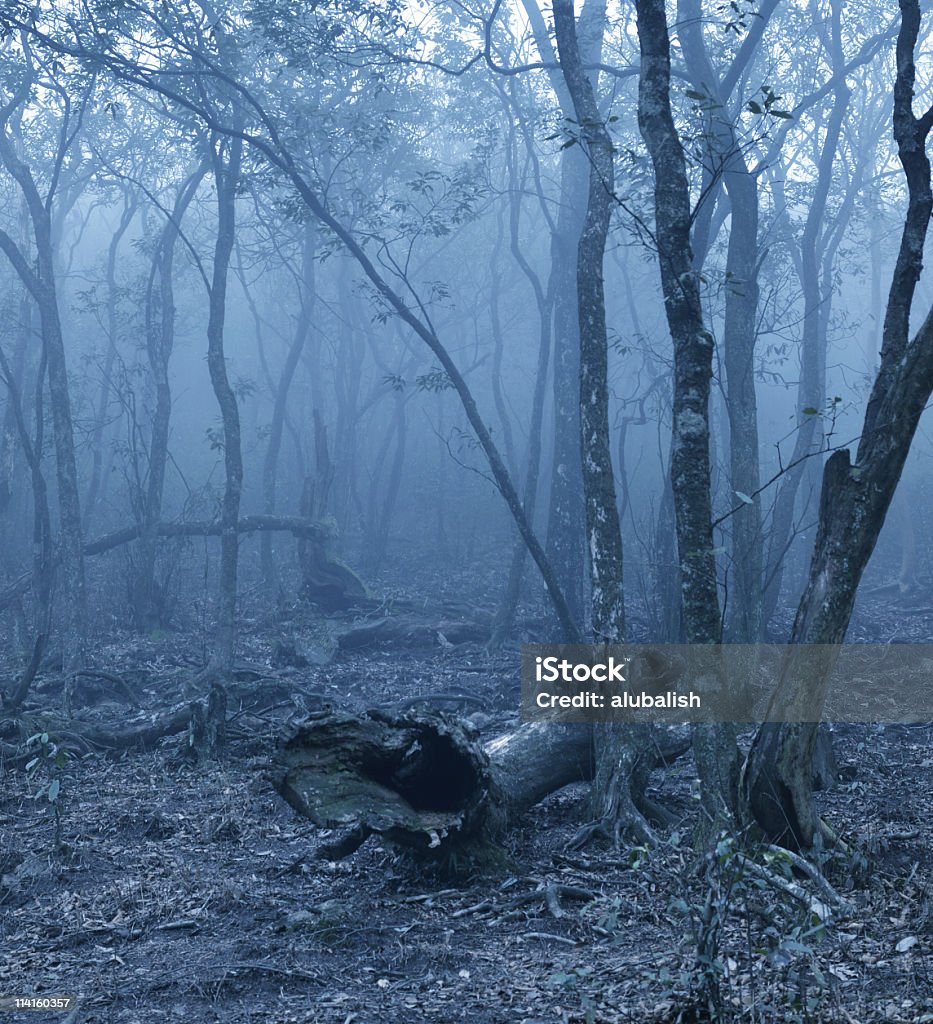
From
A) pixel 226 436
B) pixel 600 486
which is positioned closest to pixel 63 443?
pixel 226 436

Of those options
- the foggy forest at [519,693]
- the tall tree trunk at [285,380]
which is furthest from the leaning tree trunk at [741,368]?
the tall tree trunk at [285,380]

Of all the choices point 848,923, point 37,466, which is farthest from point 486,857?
point 37,466

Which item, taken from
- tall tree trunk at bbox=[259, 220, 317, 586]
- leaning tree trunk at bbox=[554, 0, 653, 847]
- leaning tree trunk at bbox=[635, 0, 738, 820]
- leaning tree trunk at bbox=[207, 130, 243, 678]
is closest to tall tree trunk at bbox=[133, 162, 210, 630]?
leaning tree trunk at bbox=[207, 130, 243, 678]

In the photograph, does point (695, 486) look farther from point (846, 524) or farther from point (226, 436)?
point (226, 436)

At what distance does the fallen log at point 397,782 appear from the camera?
5.26 meters

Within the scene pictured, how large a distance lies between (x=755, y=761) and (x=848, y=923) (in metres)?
0.83

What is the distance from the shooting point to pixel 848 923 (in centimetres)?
448

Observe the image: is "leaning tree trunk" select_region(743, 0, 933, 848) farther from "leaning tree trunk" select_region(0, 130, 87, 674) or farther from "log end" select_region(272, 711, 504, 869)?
"leaning tree trunk" select_region(0, 130, 87, 674)

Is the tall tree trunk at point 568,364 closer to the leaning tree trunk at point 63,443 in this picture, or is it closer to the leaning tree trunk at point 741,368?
the leaning tree trunk at point 741,368

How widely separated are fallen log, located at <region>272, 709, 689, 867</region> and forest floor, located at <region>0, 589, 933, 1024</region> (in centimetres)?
25

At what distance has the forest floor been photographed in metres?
3.76

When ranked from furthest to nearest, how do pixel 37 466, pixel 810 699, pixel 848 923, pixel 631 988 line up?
pixel 37 466
pixel 810 699
pixel 848 923
pixel 631 988

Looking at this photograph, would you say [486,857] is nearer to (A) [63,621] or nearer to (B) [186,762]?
(B) [186,762]

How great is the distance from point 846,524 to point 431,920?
8.99ft
